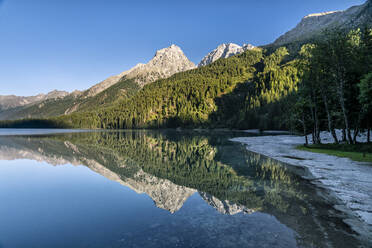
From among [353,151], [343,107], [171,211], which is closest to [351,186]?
[171,211]

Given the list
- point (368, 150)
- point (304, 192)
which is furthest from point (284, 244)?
point (368, 150)

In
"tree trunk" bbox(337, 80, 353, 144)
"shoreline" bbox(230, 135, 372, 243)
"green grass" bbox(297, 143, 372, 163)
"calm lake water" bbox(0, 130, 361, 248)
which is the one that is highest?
"tree trunk" bbox(337, 80, 353, 144)

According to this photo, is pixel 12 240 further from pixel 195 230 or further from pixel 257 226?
pixel 257 226

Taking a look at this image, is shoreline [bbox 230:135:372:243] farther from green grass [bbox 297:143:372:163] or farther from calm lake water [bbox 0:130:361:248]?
green grass [bbox 297:143:372:163]

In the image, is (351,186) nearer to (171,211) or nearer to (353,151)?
(171,211)

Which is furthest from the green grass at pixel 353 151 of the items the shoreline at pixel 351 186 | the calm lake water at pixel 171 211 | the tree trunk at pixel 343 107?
the calm lake water at pixel 171 211

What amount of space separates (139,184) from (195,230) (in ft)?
31.2

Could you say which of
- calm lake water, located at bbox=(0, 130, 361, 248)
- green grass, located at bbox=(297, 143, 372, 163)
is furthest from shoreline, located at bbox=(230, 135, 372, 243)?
green grass, located at bbox=(297, 143, 372, 163)

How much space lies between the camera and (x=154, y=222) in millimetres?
10016

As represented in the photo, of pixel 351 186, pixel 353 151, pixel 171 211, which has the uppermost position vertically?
pixel 353 151

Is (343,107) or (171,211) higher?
(343,107)

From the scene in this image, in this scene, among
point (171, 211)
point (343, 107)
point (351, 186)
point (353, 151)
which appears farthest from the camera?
point (343, 107)

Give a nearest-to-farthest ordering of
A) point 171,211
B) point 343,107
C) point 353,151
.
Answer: point 171,211
point 353,151
point 343,107

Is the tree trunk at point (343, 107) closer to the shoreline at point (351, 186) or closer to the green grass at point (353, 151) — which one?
the green grass at point (353, 151)
